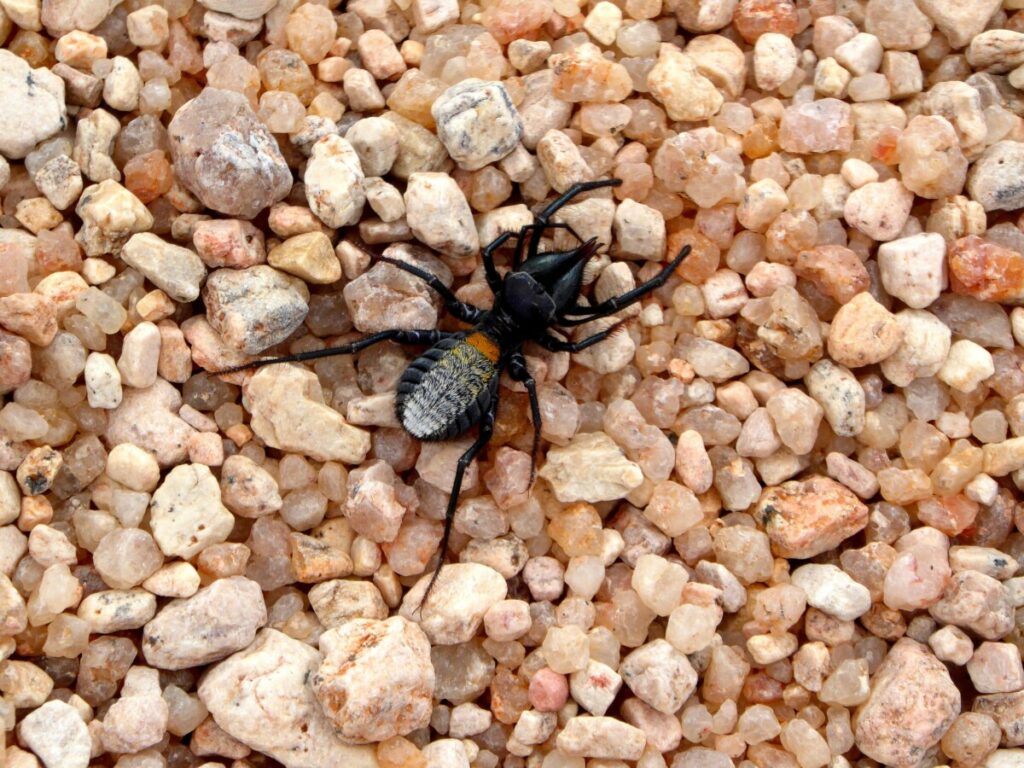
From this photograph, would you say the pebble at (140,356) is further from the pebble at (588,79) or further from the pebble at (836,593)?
the pebble at (836,593)

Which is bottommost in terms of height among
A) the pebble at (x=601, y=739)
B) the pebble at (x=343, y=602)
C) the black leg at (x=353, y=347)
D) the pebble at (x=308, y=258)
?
the pebble at (x=601, y=739)

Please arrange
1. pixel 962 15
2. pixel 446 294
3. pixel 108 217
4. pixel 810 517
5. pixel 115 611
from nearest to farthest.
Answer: pixel 115 611
pixel 108 217
pixel 810 517
pixel 446 294
pixel 962 15

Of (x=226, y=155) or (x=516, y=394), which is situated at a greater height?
(x=226, y=155)

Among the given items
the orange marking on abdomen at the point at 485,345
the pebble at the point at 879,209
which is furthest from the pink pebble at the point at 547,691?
the pebble at the point at 879,209

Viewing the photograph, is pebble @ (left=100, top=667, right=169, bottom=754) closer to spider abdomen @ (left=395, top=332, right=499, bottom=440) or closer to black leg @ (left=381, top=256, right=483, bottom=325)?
spider abdomen @ (left=395, top=332, right=499, bottom=440)

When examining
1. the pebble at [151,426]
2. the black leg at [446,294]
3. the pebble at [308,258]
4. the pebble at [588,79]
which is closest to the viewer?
the pebble at [151,426]

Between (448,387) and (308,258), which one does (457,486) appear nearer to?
(448,387)

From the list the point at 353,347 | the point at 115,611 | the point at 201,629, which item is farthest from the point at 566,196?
the point at 115,611

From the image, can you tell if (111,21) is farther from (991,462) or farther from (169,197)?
(991,462)
